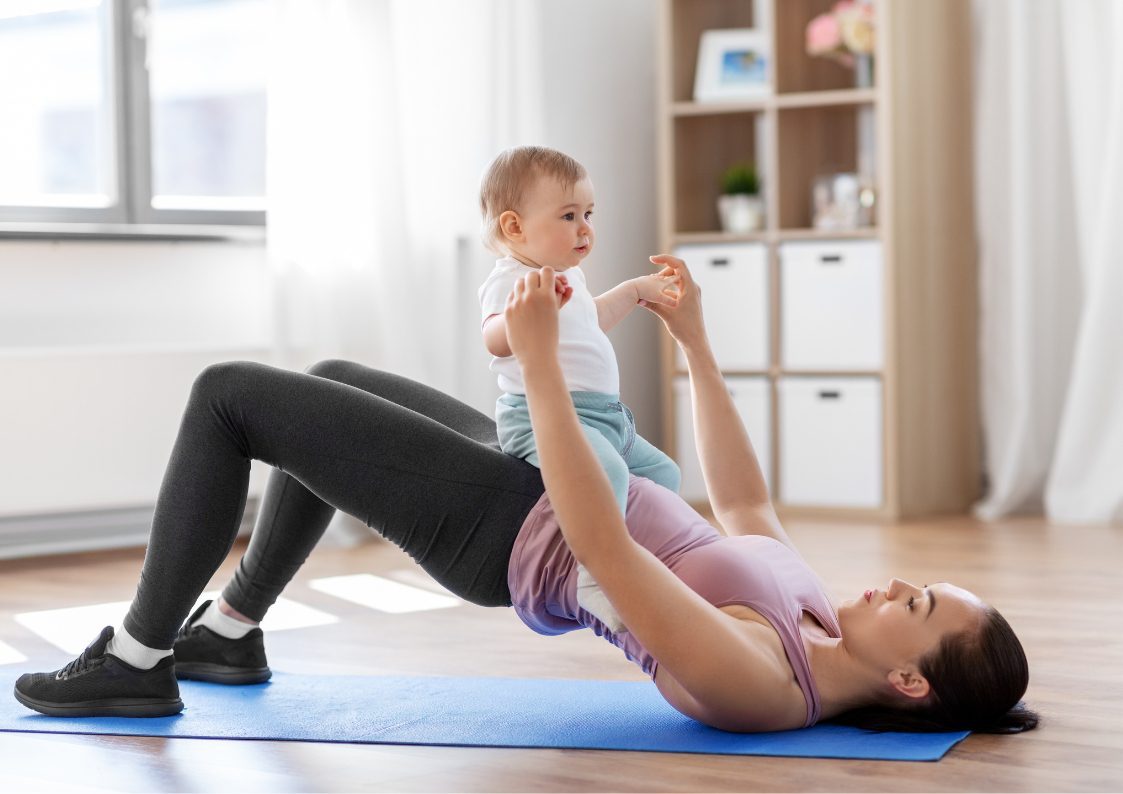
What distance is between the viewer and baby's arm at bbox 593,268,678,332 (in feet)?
6.03

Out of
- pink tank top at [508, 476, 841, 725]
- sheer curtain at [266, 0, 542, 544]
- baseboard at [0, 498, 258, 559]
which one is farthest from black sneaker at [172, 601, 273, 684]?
sheer curtain at [266, 0, 542, 544]

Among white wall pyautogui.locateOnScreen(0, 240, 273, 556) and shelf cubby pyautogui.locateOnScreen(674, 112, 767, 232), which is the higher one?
shelf cubby pyautogui.locateOnScreen(674, 112, 767, 232)

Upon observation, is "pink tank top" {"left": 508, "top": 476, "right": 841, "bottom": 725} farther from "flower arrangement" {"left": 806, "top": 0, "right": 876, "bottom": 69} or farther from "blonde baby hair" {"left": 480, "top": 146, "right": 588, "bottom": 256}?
"flower arrangement" {"left": 806, "top": 0, "right": 876, "bottom": 69}

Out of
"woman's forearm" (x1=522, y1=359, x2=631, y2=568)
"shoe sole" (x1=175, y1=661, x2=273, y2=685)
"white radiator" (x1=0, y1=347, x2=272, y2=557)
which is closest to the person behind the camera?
"woman's forearm" (x1=522, y1=359, x2=631, y2=568)

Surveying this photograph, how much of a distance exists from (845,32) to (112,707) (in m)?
3.11

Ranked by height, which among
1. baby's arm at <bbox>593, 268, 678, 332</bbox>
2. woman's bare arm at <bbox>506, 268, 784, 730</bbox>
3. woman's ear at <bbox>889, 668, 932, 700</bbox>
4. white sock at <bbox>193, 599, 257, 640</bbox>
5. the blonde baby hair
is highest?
the blonde baby hair

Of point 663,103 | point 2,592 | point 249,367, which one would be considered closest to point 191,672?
point 249,367

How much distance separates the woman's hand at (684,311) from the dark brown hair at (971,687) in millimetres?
505

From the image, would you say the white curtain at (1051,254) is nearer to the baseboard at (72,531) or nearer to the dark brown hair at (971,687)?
the baseboard at (72,531)

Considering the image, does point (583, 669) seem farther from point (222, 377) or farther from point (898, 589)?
point (222, 377)

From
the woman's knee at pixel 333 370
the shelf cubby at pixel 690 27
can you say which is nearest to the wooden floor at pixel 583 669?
the woman's knee at pixel 333 370

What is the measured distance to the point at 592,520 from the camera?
5.09ft

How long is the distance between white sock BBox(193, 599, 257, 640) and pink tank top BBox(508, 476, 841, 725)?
528 millimetres

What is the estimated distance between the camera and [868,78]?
170 inches
